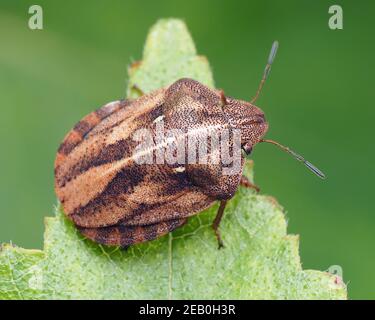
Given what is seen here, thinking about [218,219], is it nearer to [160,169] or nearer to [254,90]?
[160,169]

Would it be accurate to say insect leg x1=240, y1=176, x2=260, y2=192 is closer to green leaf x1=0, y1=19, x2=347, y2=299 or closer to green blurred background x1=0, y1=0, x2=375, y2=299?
green leaf x1=0, y1=19, x2=347, y2=299

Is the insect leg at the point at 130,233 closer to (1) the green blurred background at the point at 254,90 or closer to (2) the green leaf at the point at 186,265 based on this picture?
(2) the green leaf at the point at 186,265

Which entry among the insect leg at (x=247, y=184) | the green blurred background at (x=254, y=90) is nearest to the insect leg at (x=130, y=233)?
the insect leg at (x=247, y=184)

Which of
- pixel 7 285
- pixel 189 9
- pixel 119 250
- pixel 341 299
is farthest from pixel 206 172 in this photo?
pixel 189 9

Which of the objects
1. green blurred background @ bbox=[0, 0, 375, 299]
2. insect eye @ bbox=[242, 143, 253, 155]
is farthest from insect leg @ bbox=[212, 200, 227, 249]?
green blurred background @ bbox=[0, 0, 375, 299]

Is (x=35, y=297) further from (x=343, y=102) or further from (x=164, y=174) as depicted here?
(x=343, y=102)

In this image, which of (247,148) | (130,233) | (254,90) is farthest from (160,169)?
(254,90)
